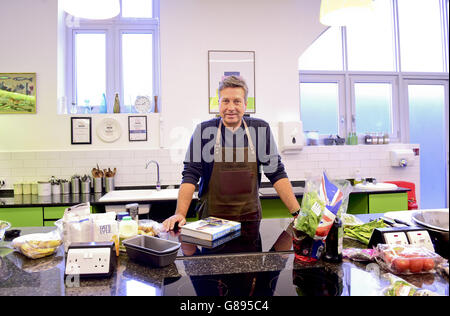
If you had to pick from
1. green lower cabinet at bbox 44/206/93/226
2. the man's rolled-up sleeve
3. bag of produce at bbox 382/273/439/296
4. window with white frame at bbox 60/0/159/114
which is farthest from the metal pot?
window with white frame at bbox 60/0/159/114

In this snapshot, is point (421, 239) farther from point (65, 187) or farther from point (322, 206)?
point (65, 187)

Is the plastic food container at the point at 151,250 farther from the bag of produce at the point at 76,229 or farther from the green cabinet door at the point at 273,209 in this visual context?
the green cabinet door at the point at 273,209

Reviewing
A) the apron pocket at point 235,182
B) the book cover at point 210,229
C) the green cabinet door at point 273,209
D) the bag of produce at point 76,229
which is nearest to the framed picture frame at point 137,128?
the green cabinet door at point 273,209

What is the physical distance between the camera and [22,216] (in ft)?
10.1

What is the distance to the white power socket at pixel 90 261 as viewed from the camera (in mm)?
1056

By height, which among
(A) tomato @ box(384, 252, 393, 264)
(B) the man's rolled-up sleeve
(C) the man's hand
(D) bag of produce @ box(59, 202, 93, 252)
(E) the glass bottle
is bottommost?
(A) tomato @ box(384, 252, 393, 264)

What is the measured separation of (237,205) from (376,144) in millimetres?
3048

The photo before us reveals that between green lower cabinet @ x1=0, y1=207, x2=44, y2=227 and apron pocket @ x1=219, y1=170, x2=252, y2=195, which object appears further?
green lower cabinet @ x1=0, y1=207, x2=44, y2=227

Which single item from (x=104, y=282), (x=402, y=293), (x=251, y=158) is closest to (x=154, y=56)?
(x=251, y=158)

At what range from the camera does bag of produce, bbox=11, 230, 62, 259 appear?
1.26 m

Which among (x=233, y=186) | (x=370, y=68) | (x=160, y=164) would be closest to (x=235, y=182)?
(x=233, y=186)

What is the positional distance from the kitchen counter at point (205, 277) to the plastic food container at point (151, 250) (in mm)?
26

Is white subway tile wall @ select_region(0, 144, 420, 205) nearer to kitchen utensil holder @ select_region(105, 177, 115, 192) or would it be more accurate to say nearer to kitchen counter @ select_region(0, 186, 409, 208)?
kitchen utensil holder @ select_region(105, 177, 115, 192)

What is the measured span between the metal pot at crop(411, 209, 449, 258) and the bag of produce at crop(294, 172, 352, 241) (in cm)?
37
